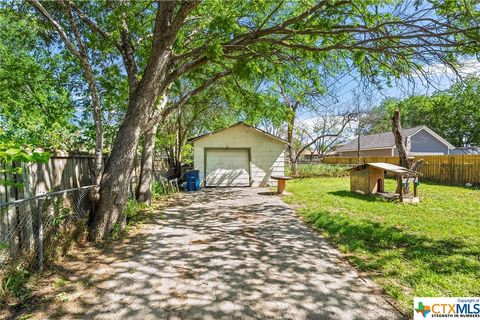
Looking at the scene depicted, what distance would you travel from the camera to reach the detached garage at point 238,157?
13914 mm

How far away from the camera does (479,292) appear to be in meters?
2.98

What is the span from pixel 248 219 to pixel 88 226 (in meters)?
3.54

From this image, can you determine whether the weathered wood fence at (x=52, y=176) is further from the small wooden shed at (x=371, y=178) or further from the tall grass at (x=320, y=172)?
the tall grass at (x=320, y=172)

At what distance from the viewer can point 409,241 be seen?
471 cm

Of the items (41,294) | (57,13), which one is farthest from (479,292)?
(57,13)

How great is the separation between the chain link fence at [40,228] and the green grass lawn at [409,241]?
428cm

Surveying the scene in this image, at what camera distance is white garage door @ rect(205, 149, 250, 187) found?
13.9 metres

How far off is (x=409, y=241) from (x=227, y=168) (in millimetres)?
10116

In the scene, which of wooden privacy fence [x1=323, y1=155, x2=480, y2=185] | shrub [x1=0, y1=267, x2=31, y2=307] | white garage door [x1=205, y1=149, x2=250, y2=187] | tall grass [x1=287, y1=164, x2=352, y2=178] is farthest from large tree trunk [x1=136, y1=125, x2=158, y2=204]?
wooden privacy fence [x1=323, y1=155, x2=480, y2=185]

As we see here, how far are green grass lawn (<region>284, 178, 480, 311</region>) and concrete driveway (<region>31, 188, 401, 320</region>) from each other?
0.38 metres

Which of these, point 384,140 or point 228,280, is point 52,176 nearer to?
point 228,280

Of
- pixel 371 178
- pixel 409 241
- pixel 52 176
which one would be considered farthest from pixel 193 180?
pixel 409 241

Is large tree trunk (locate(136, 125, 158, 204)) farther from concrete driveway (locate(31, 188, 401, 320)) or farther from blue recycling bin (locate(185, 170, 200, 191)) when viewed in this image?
blue recycling bin (locate(185, 170, 200, 191))

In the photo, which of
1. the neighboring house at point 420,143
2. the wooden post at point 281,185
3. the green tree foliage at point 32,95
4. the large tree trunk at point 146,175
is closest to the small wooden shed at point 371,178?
the wooden post at point 281,185
